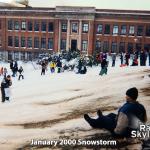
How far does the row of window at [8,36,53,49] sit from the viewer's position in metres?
51.6

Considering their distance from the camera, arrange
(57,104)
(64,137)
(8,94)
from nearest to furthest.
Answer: (64,137) → (57,104) → (8,94)

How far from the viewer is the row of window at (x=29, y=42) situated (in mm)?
51562

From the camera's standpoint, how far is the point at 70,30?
50.0 m

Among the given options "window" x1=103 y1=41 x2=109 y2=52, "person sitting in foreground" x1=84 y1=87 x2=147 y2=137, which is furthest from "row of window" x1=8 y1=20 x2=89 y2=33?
"person sitting in foreground" x1=84 y1=87 x2=147 y2=137

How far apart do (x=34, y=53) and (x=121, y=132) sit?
4506cm

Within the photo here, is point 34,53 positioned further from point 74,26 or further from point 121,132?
point 121,132

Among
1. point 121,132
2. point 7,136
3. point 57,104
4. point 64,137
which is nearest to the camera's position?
point 121,132

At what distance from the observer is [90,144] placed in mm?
7863

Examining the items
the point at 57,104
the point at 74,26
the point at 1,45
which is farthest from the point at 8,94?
the point at 1,45

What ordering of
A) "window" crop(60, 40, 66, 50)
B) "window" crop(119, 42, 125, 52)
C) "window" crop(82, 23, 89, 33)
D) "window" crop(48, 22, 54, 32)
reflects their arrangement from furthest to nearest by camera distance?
"window" crop(48, 22, 54, 32)
"window" crop(60, 40, 66, 50)
"window" crop(119, 42, 125, 52)
"window" crop(82, 23, 89, 33)

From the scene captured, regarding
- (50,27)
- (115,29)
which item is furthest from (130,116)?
(50,27)

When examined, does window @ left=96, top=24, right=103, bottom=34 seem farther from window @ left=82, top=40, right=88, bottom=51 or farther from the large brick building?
window @ left=82, top=40, right=88, bottom=51

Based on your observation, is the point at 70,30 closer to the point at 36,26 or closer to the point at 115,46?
the point at 36,26

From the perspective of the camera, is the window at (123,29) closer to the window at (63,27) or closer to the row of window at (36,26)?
the row of window at (36,26)
